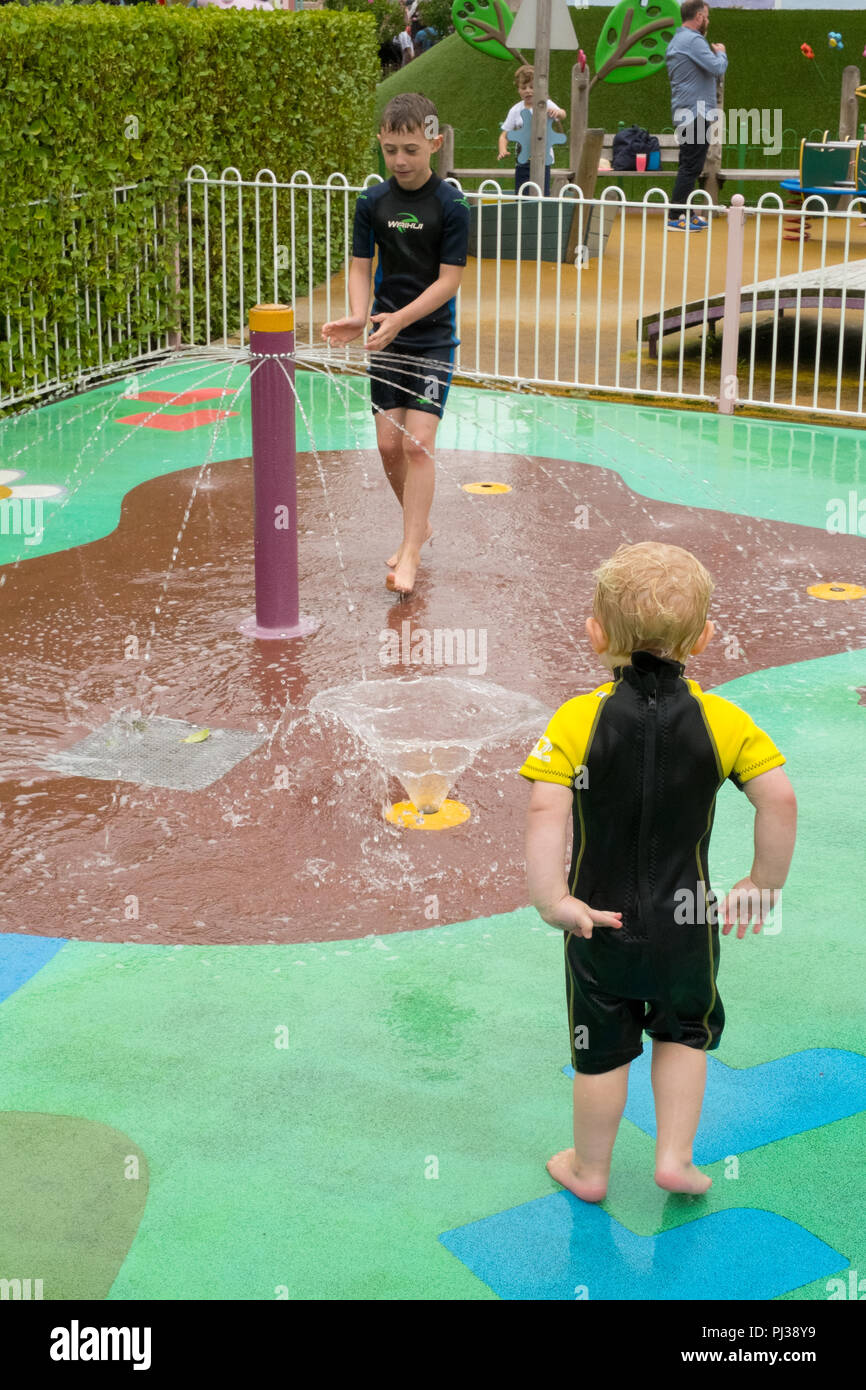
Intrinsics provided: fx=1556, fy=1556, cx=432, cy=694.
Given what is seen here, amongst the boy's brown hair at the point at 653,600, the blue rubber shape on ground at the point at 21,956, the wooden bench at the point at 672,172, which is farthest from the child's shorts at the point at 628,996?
the wooden bench at the point at 672,172

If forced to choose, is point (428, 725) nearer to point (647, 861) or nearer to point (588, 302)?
point (647, 861)

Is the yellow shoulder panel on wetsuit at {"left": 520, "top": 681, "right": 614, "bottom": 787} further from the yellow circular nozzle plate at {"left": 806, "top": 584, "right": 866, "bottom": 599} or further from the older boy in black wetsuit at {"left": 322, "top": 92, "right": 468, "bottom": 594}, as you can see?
the yellow circular nozzle plate at {"left": 806, "top": 584, "right": 866, "bottom": 599}

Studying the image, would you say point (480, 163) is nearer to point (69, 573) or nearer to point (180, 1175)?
point (69, 573)

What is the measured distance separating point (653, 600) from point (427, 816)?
217 centimetres

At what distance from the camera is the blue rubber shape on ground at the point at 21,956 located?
155 inches

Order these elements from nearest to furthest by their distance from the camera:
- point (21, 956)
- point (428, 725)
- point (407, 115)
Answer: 1. point (21, 956)
2. point (428, 725)
3. point (407, 115)

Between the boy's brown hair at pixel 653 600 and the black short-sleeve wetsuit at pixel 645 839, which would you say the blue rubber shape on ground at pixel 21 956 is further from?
the boy's brown hair at pixel 653 600

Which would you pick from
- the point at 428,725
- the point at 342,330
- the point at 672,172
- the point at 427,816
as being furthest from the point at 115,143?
the point at 672,172

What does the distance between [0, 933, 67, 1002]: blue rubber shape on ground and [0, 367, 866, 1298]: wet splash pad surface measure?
2 cm

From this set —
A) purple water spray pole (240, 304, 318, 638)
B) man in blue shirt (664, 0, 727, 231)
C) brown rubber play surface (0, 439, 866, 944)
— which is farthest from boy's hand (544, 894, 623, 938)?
man in blue shirt (664, 0, 727, 231)

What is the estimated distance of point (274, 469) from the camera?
612 cm

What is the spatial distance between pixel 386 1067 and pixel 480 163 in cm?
2403

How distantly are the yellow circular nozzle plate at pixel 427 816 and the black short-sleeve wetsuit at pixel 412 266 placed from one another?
229cm

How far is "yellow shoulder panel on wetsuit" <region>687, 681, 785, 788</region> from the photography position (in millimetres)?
2820
